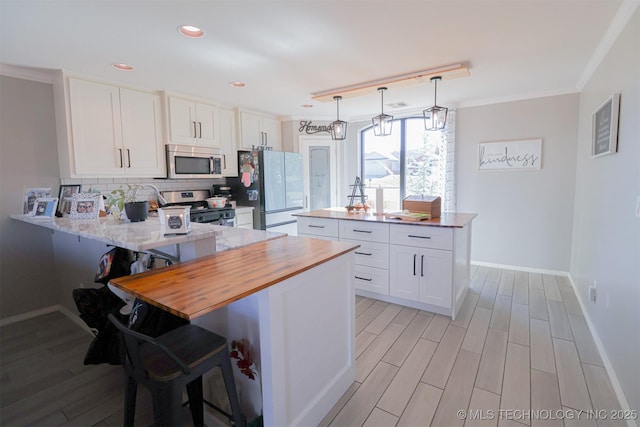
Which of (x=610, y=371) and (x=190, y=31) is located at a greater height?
(x=190, y=31)

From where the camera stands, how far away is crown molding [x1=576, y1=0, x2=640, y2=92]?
187cm

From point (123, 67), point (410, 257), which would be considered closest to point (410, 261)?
point (410, 257)

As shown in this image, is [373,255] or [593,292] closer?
[593,292]

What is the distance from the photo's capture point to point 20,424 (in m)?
1.74

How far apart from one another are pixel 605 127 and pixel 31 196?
509 centimetres

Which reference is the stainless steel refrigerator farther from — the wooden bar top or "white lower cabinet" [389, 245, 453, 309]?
the wooden bar top

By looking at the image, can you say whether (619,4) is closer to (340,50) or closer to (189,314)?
(340,50)

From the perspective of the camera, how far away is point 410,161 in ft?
16.3

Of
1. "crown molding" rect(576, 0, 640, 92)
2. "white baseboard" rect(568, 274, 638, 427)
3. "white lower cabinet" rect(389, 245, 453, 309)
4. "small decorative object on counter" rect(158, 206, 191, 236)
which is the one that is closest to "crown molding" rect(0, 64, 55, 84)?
"small decorative object on counter" rect(158, 206, 191, 236)

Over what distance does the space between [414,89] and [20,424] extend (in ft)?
14.6

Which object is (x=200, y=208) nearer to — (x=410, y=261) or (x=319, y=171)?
(x=319, y=171)

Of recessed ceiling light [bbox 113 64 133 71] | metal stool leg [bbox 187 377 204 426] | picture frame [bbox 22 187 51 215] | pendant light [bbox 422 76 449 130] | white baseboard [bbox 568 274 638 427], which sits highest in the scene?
recessed ceiling light [bbox 113 64 133 71]

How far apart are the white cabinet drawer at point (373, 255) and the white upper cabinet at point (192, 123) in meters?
2.47

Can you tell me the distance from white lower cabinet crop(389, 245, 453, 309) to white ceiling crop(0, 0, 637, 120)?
177cm
